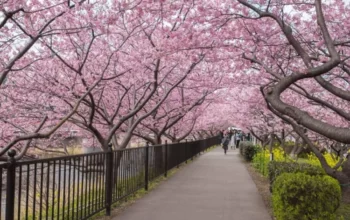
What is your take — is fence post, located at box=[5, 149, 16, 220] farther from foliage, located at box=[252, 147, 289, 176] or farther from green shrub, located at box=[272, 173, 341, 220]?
foliage, located at box=[252, 147, 289, 176]

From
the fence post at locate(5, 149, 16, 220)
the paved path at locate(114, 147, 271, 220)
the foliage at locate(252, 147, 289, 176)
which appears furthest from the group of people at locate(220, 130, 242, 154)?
the fence post at locate(5, 149, 16, 220)

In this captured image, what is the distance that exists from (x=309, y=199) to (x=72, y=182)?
3595 millimetres

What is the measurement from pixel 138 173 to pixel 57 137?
5880 millimetres

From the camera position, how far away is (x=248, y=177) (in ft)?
46.6

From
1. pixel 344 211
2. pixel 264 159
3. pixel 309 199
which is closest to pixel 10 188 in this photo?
pixel 309 199

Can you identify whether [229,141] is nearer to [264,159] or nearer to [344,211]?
[264,159]

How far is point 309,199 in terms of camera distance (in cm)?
561

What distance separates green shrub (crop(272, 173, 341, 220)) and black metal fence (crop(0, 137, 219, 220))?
3.14 metres

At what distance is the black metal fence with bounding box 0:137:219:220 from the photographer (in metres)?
4.43

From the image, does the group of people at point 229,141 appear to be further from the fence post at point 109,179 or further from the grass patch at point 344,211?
the fence post at point 109,179

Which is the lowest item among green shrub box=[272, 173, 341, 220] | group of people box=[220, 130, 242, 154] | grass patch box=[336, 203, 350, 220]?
→ grass patch box=[336, 203, 350, 220]

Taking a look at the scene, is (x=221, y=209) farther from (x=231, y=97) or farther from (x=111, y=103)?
(x=231, y=97)

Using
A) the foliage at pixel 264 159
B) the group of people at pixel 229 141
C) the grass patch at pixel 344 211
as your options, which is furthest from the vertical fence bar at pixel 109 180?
the group of people at pixel 229 141

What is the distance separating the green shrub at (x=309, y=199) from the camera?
5.59 metres
